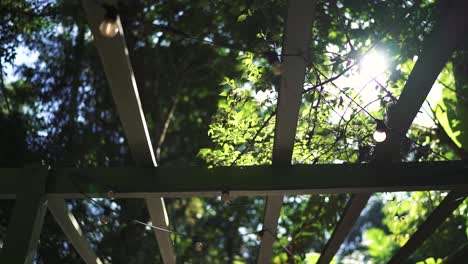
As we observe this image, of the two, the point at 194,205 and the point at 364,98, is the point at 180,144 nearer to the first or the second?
the point at 194,205

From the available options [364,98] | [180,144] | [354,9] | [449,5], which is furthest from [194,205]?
[449,5]

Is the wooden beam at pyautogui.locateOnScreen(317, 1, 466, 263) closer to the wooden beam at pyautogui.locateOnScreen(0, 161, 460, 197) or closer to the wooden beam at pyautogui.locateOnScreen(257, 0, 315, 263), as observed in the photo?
the wooden beam at pyautogui.locateOnScreen(0, 161, 460, 197)

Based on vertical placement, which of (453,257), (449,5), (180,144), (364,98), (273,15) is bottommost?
(453,257)

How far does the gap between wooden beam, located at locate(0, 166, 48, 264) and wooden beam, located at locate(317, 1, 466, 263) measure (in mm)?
1488

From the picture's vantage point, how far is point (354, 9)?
125 inches

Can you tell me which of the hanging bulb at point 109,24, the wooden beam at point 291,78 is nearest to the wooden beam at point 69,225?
the wooden beam at point 291,78

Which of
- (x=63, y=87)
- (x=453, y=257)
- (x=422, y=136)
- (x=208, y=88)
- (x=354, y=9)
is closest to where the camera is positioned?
(x=453, y=257)

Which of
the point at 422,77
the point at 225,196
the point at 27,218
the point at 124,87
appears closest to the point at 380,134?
the point at 422,77

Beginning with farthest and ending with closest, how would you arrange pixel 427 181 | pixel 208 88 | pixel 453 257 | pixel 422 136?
pixel 208 88, pixel 422 136, pixel 453 257, pixel 427 181

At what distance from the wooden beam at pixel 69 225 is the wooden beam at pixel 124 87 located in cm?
39

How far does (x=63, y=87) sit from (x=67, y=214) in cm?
232

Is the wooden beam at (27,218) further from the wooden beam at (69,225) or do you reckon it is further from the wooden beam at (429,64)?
the wooden beam at (429,64)

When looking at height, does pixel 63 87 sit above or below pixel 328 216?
above

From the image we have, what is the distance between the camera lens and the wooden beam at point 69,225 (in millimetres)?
2115
